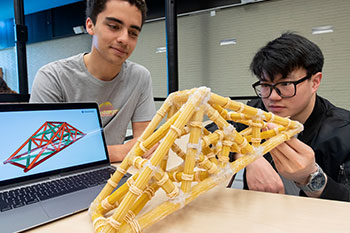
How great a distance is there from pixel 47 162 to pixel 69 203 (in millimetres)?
198

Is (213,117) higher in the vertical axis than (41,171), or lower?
higher

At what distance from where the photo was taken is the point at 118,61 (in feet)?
3.66

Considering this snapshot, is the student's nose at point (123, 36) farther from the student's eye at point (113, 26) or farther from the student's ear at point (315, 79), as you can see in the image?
the student's ear at point (315, 79)

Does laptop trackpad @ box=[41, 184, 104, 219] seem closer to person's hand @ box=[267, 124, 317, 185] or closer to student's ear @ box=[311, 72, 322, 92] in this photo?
person's hand @ box=[267, 124, 317, 185]

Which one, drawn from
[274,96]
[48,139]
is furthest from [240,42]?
[48,139]

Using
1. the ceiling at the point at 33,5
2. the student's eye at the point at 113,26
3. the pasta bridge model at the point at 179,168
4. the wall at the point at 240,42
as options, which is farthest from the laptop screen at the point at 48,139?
the ceiling at the point at 33,5

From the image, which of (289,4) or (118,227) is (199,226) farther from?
(289,4)

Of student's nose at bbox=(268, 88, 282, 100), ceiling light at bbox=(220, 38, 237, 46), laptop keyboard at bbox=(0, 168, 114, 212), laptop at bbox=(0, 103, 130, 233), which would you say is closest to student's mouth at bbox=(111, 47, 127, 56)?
laptop at bbox=(0, 103, 130, 233)

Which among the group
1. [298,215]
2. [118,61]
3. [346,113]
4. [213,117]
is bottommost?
[298,215]

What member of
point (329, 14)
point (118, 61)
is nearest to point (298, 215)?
point (118, 61)

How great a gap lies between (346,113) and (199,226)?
0.95 meters

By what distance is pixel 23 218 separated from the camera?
0.49m

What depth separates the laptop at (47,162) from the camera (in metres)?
0.52

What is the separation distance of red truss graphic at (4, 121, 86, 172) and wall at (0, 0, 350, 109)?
10.0 feet
